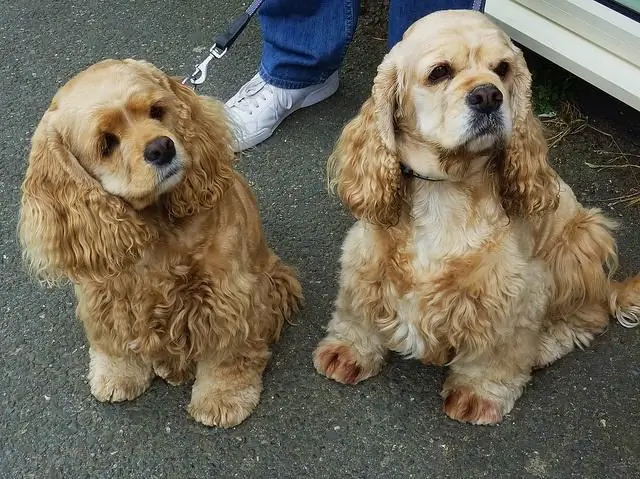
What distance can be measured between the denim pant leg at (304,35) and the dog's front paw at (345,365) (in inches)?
52.3

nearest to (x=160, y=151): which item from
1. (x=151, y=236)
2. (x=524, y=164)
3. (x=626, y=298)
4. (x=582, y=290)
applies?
(x=151, y=236)

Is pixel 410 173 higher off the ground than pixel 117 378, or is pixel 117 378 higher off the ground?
pixel 410 173

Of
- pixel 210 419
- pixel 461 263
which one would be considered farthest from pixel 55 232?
pixel 461 263

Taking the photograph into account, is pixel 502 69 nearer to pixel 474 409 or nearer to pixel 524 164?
pixel 524 164

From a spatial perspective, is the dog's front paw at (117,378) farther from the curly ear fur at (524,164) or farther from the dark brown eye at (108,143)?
the curly ear fur at (524,164)

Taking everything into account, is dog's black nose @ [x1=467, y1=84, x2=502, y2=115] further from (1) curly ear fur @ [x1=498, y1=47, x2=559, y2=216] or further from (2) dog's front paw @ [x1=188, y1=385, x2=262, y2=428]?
(2) dog's front paw @ [x1=188, y1=385, x2=262, y2=428]

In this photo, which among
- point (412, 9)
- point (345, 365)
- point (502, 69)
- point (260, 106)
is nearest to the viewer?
point (502, 69)

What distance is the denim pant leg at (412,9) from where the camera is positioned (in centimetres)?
292

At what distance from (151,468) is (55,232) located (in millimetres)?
807

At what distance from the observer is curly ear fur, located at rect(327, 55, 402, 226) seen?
6.80ft

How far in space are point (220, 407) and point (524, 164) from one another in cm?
116

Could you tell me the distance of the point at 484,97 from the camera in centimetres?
189

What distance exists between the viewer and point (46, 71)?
13.0 ft

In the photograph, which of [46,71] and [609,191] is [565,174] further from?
[46,71]
